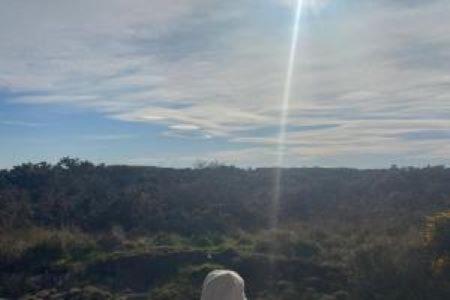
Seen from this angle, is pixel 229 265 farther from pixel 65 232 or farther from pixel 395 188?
pixel 395 188

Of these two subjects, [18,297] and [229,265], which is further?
[229,265]

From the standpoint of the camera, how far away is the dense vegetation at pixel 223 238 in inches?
669

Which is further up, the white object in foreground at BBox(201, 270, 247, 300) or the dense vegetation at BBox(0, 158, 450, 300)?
the white object in foreground at BBox(201, 270, 247, 300)

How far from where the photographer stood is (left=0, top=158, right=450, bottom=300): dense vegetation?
1700 centimetres

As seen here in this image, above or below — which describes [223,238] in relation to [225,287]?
below

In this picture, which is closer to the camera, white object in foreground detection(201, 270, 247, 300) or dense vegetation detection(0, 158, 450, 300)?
white object in foreground detection(201, 270, 247, 300)

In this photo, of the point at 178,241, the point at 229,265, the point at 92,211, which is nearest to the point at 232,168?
the point at 92,211

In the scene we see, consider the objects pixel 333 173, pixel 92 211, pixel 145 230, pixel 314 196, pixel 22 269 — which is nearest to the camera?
pixel 22 269

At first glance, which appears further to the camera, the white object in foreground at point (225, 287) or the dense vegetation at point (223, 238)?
the dense vegetation at point (223, 238)

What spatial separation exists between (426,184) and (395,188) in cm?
173

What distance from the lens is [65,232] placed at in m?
24.2

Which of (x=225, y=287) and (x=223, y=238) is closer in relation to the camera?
(x=225, y=287)

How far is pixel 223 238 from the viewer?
79.7ft

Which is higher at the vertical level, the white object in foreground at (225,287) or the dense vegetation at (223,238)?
the white object in foreground at (225,287)
